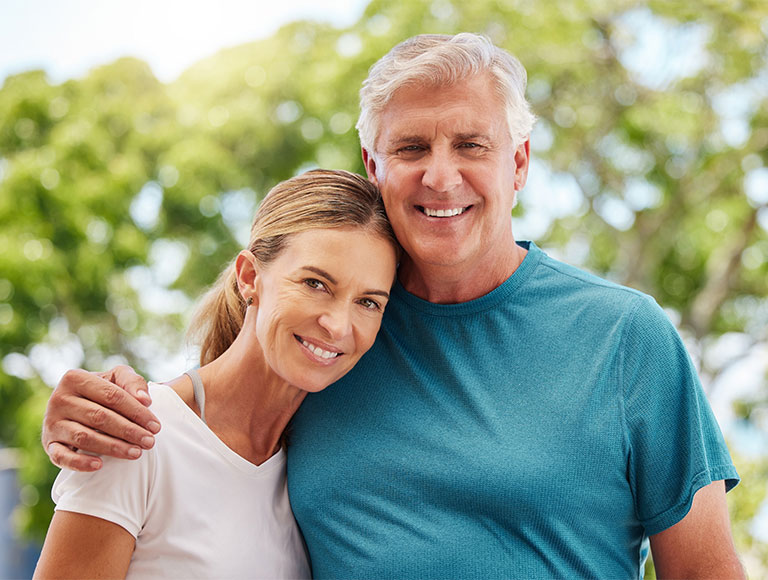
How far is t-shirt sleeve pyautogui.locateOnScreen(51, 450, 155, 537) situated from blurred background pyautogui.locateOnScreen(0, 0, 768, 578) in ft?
15.6

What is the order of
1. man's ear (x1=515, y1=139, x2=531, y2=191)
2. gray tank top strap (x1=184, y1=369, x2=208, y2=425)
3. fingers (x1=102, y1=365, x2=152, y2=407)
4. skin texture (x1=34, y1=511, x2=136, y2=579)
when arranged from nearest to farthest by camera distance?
skin texture (x1=34, y1=511, x2=136, y2=579) → fingers (x1=102, y1=365, x2=152, y2=407) → gray tank top strap (x1=184, y1=369, x2=208, y2=425) → man's ear (x1=515, y1=139, x2=531, y2=191)

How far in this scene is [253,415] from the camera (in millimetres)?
1700

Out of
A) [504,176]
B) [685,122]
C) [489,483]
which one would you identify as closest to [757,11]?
[685,122]

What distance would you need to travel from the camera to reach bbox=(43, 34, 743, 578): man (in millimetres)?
1502

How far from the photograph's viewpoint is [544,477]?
1.52m

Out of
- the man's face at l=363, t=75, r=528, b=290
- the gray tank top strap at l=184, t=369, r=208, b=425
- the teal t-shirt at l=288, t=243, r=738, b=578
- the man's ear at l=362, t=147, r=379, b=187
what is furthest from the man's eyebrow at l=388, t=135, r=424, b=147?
the gray tank top strap at l=184, t=369, r=208, b=425

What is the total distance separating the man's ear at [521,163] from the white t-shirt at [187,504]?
0.83 meters

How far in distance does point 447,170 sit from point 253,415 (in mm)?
647

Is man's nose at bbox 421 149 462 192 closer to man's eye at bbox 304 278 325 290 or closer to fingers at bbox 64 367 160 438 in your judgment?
man's eye at bbox 304 278 325 290

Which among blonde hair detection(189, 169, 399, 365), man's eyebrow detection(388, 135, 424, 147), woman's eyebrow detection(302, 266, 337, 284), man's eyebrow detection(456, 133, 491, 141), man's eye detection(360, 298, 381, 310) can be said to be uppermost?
man's eyebrow detection(456, 133, 491, 141)

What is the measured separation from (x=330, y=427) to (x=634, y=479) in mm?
620

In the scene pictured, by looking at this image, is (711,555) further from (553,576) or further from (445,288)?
(445,288)

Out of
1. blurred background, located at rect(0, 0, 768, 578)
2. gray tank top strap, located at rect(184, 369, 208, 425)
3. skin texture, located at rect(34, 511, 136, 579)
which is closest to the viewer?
skin texture, located at rect(34, 511, 136, 579)

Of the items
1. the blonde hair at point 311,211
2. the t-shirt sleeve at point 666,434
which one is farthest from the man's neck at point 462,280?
the t-shirt sleeve at point 666,434
